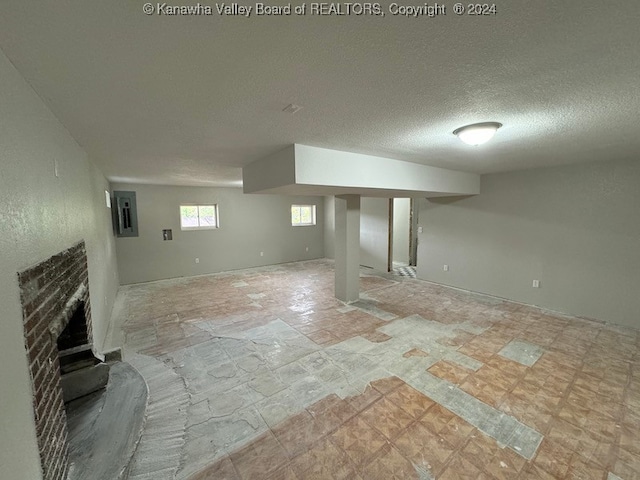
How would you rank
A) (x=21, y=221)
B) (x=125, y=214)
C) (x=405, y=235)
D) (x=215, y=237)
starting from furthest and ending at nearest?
(x=405, y=235) < (x=215, y=237) < (x=125, y=214) < (x=21, y=221)

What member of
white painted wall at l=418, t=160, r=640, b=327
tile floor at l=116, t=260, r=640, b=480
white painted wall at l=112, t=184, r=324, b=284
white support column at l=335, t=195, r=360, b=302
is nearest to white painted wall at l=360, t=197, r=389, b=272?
white painted wall at l=418, t=160, r=640, b=327

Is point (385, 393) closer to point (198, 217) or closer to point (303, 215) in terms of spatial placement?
point (198, 217)

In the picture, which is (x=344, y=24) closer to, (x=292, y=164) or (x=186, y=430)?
(x=292, y=164)

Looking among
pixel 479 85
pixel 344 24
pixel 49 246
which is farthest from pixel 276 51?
pixel 49 246

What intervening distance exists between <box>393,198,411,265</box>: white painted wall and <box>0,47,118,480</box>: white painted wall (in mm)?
7380

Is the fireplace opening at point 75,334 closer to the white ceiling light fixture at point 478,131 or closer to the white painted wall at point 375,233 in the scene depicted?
the white ceiling light fixture at point 478,131

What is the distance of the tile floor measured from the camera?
165 cm

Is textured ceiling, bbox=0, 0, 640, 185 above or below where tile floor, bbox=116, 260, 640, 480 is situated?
above

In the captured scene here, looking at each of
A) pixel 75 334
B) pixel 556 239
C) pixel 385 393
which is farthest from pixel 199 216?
pixel 556 239

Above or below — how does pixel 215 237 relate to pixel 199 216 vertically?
below

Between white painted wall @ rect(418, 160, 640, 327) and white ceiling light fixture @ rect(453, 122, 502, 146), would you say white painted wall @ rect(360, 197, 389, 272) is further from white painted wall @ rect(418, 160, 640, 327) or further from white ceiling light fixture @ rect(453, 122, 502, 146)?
white ceiling light fixture @ rect(453, 122, 502, 146)

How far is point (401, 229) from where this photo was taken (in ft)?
26.3

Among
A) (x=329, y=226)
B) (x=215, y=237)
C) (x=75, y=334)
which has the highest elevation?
(x=329, y=226)

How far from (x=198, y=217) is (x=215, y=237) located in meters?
0.67
